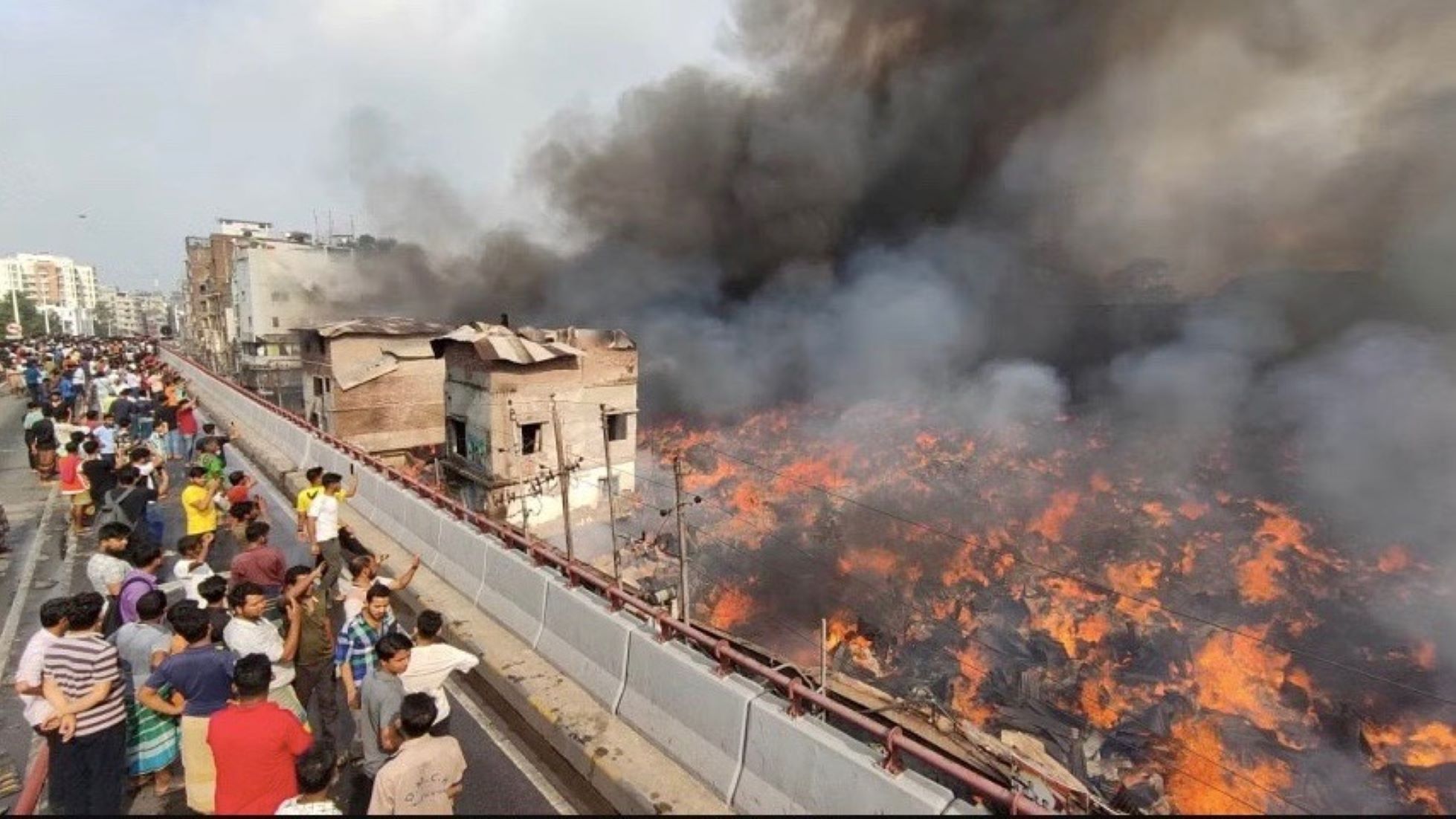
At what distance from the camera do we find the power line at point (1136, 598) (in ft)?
37.9

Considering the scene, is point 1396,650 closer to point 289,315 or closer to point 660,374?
point 660,374

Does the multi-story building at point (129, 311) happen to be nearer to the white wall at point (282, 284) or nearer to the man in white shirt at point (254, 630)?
the white wall at point (282, 284)

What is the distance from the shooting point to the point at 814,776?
3.37 meters

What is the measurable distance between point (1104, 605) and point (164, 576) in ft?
52.3

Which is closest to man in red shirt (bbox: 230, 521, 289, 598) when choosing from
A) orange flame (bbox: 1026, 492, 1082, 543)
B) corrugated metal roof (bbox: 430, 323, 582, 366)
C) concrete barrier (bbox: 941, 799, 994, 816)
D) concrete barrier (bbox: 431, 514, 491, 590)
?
concrete barrier (bbox: 431, 514, 491, 590)

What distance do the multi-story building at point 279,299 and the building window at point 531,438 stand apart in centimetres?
2455

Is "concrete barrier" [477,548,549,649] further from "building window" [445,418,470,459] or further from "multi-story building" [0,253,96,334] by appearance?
"multi-story building" [0,253,96,334]

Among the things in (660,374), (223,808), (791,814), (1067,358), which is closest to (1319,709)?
(791,814)

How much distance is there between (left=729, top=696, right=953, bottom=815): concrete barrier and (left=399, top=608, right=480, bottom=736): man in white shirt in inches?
59.6

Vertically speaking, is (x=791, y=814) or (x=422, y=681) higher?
(x=422, y=681)

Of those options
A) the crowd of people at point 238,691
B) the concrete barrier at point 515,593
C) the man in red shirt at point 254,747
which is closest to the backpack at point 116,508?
the crowd of people at point 238,691

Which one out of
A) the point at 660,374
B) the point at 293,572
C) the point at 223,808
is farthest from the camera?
the point at 660,374

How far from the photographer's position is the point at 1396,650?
1344 centimetres

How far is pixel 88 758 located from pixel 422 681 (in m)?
1.63
